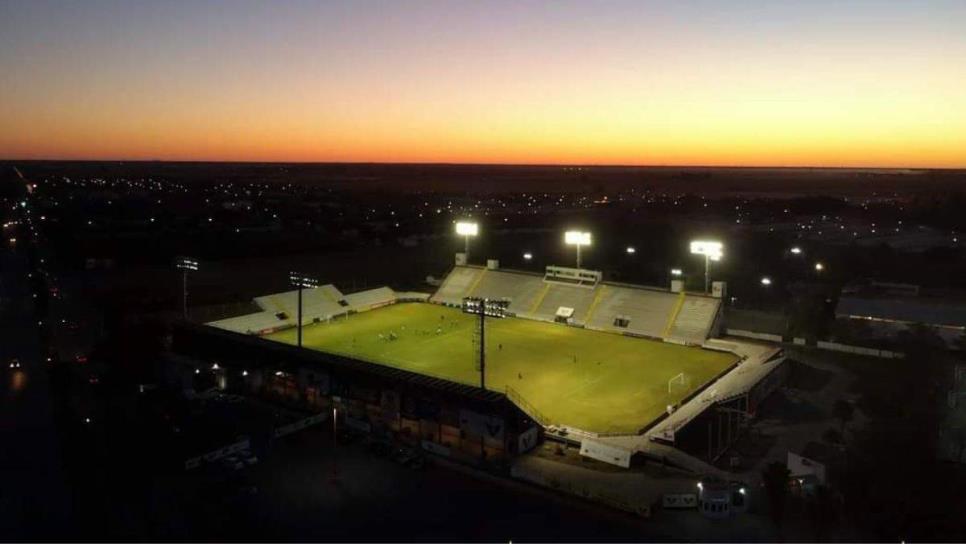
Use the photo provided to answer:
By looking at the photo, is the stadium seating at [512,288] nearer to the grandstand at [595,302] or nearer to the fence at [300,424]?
the grandstand at [595,302]

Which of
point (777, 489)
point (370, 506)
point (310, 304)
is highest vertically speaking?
point (310, 304)

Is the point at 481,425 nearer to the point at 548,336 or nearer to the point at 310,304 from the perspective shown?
the point at 548,336

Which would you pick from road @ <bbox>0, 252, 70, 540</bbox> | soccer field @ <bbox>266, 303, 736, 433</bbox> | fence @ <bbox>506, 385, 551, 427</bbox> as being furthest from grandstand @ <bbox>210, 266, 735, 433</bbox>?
road @ <bbox>0, 252, 70, 540</bbox>

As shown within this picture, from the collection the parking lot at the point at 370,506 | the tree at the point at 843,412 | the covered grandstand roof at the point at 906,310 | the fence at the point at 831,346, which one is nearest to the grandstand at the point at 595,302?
the fence at the point at 831,346

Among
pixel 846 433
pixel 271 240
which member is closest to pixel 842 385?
pixel 846 433

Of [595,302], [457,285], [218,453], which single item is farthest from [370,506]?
[457,285]
